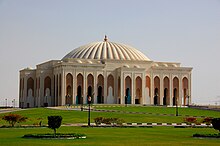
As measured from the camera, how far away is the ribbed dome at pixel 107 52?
10538 cm

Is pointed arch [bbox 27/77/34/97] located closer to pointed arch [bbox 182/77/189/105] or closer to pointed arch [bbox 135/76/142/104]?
pointed arch [bbox 135/76/142/104]

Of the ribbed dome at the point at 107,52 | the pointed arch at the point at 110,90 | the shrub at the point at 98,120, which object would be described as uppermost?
the ribbed dome at the point at 107,52

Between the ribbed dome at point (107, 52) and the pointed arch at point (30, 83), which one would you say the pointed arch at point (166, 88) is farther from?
the pointed arch at point (30, 83)

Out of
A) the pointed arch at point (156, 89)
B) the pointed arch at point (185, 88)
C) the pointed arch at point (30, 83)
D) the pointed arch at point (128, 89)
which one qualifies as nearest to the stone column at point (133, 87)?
the pointed arch at point (128, 89)

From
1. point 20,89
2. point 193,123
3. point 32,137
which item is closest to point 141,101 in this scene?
point 20,89

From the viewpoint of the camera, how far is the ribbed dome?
105 meters

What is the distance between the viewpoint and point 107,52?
106812mm

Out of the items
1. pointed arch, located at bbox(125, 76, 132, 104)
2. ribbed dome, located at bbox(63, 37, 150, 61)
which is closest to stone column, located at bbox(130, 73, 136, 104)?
pointed arch, located at bbox(125, 76, 132, 104)

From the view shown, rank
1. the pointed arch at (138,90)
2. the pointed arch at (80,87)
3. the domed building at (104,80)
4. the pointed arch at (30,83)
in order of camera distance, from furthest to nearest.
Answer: the pointed arch at (30,83)
the pointed arch at (138,90)
the pointed arch at (80,87)
the domed building at (104,80)

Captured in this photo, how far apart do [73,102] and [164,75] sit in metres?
21.1

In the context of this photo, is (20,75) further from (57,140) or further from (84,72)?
(57,140)

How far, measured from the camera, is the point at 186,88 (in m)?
109

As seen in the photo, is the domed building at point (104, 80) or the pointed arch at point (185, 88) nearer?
the domed building at point (104, 80)

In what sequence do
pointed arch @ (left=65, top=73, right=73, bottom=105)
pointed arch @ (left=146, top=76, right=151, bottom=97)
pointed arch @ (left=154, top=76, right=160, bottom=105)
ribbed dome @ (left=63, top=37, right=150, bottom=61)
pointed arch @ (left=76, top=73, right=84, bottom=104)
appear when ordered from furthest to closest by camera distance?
pointed arch @ (left=154, top=76, right=160, bottom=105), ribbed dome @ (left=63, top=37, right=150, bottom=61), pointed arch @ (left=146, top=76, right=151, bottom=97), pointed arch @ (left=76, top=73, right=84, bottom=104), pointed arch @ (left=65, top=73, right=73, bottom=105)
